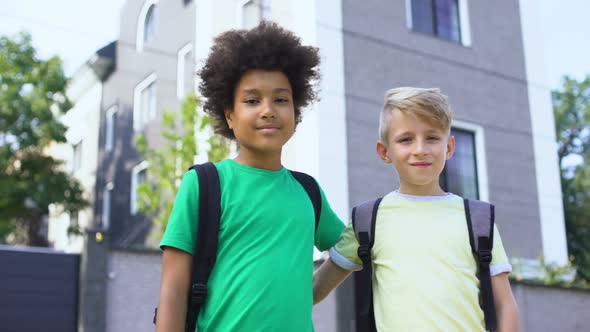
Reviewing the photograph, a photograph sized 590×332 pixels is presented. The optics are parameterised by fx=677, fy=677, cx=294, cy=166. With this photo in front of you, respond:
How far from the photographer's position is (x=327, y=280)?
2564 mm

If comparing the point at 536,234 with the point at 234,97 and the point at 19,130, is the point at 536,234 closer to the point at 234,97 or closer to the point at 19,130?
the point at 234,97

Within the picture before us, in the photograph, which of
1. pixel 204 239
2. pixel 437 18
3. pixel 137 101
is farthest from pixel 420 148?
pixel 137 101

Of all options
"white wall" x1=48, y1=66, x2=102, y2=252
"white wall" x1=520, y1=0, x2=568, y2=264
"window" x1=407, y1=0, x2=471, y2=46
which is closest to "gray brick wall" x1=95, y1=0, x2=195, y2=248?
"white wall" x1=48, y1=66, x2=102, y2=252

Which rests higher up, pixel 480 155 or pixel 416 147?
pixel 480 155

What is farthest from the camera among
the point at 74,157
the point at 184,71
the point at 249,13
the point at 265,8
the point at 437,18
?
the point at 74,157

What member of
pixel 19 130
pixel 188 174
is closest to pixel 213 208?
pixel 188 174

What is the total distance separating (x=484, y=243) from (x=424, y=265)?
23cm

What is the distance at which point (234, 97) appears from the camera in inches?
95.2

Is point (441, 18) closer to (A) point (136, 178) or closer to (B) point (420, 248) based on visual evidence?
(A) point (136, 178)

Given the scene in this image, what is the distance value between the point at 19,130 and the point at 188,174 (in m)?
17.0

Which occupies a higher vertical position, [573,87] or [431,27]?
[573,87]

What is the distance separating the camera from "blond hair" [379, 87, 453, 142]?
2467 millimetres

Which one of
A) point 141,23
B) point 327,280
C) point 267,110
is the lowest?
point 327,280

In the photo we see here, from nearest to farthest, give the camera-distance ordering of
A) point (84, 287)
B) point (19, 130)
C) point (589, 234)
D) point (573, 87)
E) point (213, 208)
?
point (213, 208) < point (84, 287) < point (19, 130) < point (589, 234) < point (573, 87)
